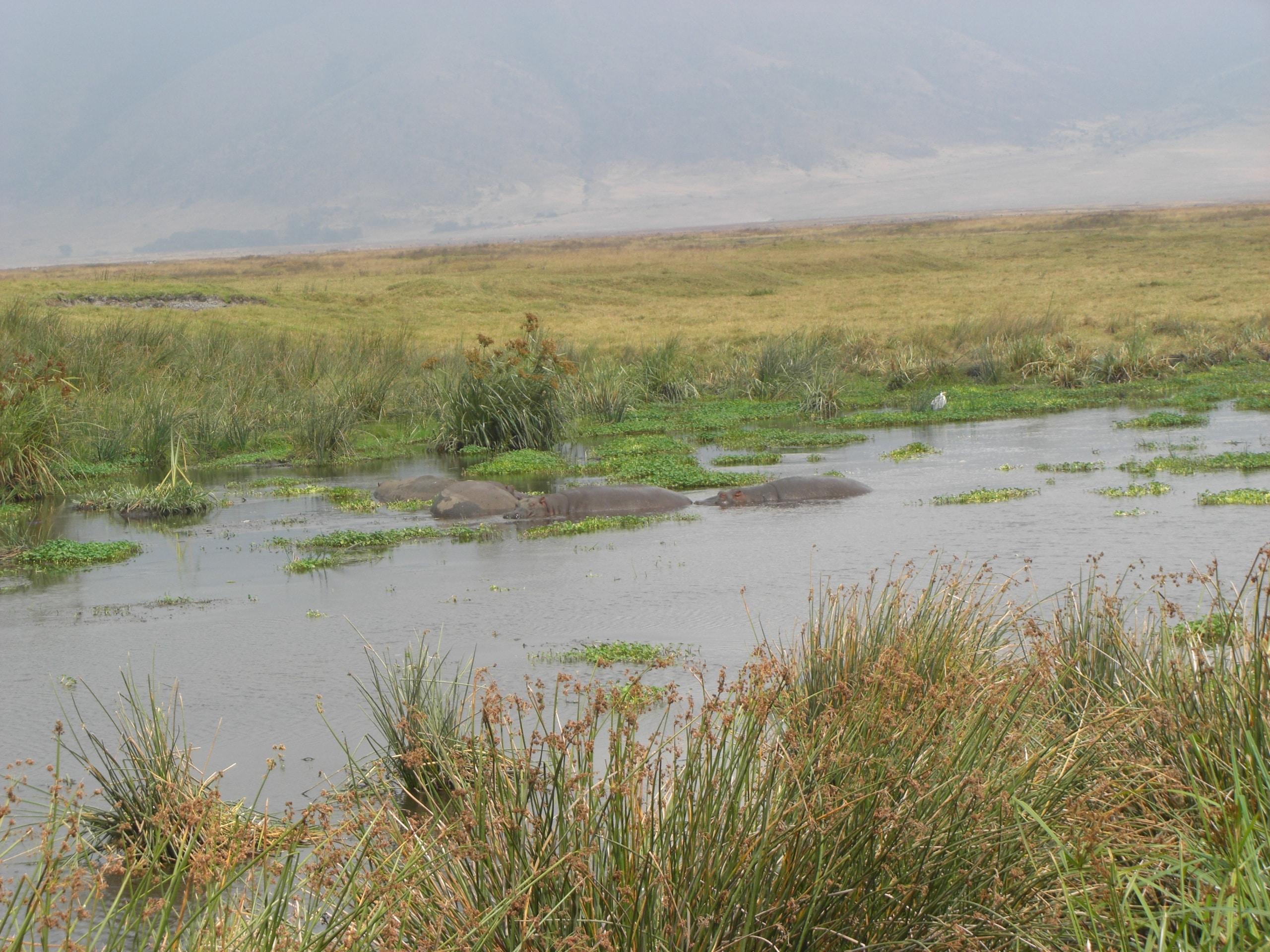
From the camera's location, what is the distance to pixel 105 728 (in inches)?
246

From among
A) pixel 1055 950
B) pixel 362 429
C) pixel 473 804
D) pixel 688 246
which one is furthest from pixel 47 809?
pixel 688 246

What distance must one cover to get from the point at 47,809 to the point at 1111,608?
175 inches

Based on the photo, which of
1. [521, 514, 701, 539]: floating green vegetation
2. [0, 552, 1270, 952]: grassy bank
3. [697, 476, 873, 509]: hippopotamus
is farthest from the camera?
[697, 476, 873, 509]: hippopotamus

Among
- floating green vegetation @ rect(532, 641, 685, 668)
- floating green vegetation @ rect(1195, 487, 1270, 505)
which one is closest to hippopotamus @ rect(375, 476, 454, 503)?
floating green vegetation @ rect(532, 641, 685, 668)

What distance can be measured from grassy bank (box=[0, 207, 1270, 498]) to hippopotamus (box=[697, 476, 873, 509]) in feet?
4.37

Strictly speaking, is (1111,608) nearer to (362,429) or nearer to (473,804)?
(473,804)

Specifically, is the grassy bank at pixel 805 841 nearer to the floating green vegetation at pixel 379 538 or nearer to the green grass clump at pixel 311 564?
the green grass clump at pixel 311 564

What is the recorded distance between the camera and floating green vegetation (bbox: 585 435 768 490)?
1449cm

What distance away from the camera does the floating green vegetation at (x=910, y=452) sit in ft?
52.2

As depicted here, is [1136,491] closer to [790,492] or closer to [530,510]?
[790,492]

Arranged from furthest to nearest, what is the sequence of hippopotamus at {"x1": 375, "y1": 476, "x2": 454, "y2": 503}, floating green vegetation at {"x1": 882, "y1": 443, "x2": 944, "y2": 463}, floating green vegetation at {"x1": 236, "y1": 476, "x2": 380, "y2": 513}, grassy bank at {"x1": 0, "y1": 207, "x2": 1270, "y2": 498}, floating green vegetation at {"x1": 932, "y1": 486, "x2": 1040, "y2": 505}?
grassy bank at {"x1": 0, "y1": 207, "x2": 1270, "y2": 498}
floating green vegetation at {"x1": 882, "y1": 443, "x2": 944, "y2": 463}
hippopotamus at {"x1": 375, "y1": 476, "x2": 454, "y2": 503}
floating green vegetation at {"x1": 236, "y1": 476, "x2": 380, "y2": 513}
floating green vegetation at {"x1": 932, "y1": 486, "x2": 1040, "y2": 505}

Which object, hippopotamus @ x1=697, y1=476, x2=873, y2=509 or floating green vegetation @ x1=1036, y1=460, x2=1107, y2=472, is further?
floating green vegetation @ x1=1036, y1=460, x2=1107, y2=472

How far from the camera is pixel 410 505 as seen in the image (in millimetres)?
13586

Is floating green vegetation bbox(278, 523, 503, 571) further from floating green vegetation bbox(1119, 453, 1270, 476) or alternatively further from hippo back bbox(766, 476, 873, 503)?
floating green vegetation bbox(1119, 453, 1270, 476)
